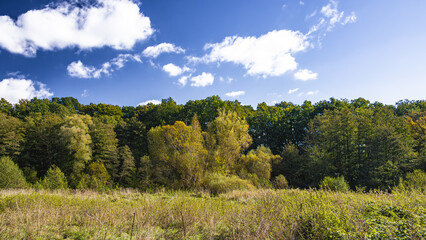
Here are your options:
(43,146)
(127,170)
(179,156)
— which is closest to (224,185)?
(179,156)

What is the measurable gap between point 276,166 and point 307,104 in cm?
1766

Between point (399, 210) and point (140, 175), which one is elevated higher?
point (399, 210)

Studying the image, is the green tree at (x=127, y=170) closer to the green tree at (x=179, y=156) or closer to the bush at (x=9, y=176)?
the green tree at (x=179, y=156)

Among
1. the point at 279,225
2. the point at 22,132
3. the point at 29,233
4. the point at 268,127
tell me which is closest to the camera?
the point at 279,225

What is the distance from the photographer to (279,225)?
13.4 feet

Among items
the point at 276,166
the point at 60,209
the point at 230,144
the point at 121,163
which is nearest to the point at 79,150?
the point at 121,163

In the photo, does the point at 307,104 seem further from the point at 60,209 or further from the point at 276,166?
the point at 60,209

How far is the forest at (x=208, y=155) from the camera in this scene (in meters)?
20.5

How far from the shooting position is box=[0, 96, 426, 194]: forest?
67.4 feet

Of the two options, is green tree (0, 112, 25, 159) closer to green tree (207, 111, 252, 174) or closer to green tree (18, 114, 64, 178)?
green tree (18, 114, 64, 178)

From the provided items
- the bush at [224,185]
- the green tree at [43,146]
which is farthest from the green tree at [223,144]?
the green tree at [43,146]

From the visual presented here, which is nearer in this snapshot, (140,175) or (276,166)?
(140,175)

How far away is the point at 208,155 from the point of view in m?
22.6

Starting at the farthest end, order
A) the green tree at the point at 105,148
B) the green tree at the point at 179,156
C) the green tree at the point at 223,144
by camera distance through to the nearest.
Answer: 1. the green tree at the point at 105,148
2. the green tree at the point at 223,144
3. the green tree at the point at 179,156
